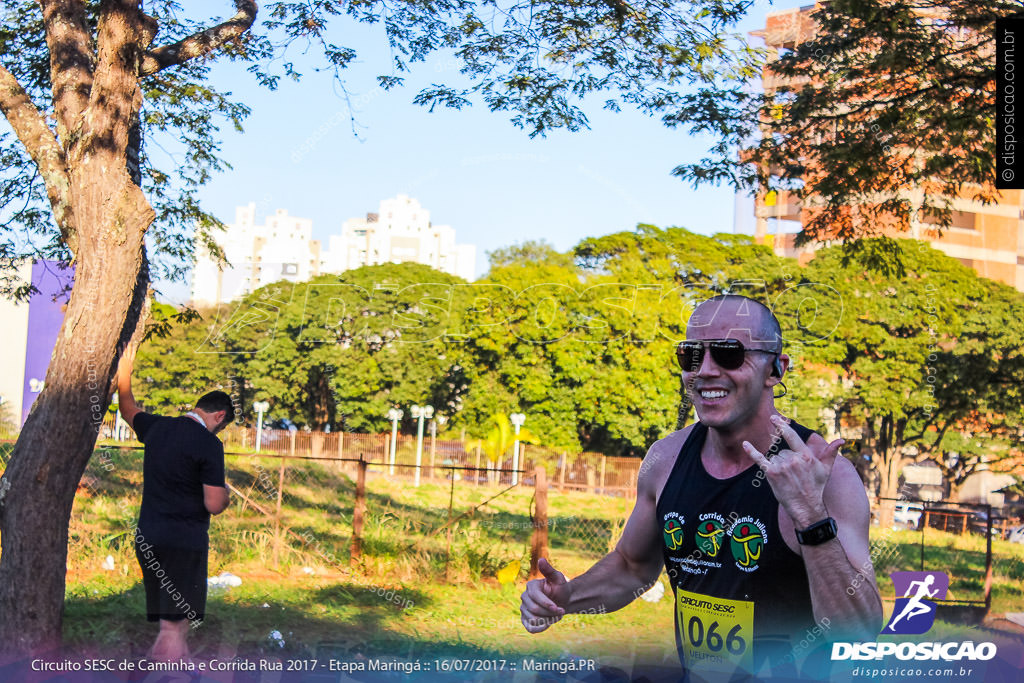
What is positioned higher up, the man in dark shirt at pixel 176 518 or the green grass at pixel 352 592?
the man in dark shirt at pixel 176 518

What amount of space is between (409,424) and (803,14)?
128 ft

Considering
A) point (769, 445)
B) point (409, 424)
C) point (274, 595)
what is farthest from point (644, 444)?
point (769, 445)

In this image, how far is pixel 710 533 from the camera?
2.68 meters

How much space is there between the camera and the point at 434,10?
28.1ft

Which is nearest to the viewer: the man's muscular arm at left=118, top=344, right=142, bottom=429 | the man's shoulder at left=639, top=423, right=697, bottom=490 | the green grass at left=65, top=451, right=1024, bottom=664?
the man's shoulder at left=639, top=423, right=697, bottom=490

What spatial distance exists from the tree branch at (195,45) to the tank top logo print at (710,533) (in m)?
5.62

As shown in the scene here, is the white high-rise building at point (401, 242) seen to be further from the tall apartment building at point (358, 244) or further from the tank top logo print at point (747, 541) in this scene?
the tank top logo print at point (747, 541)

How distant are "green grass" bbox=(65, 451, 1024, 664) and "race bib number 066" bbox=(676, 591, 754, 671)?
2276mm

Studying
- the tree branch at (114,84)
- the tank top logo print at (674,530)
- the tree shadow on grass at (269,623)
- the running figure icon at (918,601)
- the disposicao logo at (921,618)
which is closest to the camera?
the tank top logo print at (674,530)

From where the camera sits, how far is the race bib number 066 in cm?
261

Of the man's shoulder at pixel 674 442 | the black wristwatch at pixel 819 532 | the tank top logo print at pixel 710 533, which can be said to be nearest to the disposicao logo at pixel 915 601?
the man's shoulder at pixel 674 442

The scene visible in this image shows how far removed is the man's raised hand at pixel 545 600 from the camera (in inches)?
112

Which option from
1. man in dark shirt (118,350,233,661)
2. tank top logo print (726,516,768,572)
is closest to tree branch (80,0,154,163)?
man in dark shirt (118,350,233,661)

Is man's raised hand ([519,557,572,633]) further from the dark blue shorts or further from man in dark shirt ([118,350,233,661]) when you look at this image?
the dark blue shorts
